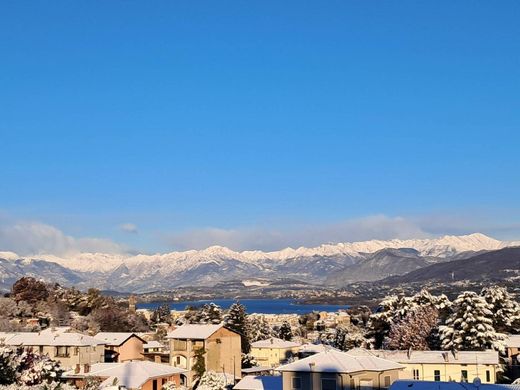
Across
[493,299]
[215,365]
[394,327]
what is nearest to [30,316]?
[215,365]

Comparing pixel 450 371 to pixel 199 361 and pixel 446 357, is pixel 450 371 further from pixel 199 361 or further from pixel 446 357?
pixel 199 361

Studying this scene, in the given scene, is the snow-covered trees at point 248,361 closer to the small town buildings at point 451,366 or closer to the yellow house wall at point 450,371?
the small town buildings at point 451,366

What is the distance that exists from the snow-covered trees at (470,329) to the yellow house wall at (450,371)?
8154mm

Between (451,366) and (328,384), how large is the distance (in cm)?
1401

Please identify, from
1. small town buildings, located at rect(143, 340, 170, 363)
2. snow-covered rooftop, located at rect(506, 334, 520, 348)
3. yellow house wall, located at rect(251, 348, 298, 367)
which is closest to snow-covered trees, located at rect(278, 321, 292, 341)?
yellow house wall, located at rect(251, 348, 298, 367)

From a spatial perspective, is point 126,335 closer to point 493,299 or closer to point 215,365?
point 215,365

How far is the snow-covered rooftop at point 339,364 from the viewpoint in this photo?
31.3 metres

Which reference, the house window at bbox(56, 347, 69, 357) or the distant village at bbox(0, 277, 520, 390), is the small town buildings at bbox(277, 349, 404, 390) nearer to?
the distant village at bbox(0, 277, 520, 390)

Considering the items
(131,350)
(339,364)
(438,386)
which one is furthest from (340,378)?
(131,350)

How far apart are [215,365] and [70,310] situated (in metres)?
47.2

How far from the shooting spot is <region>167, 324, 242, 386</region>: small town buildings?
52.7 m

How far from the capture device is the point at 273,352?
218ft

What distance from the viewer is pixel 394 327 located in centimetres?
6072

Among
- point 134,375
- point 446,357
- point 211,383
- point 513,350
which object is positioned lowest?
point 211,383
